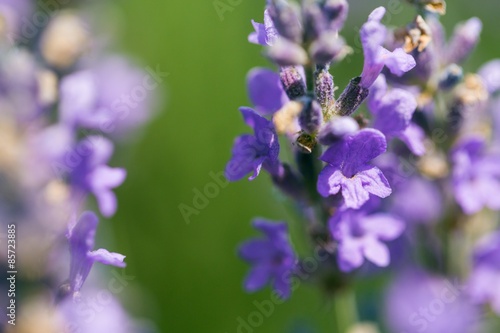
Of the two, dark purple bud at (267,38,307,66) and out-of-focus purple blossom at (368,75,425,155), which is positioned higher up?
dark purple bud at (267,38,307,66)

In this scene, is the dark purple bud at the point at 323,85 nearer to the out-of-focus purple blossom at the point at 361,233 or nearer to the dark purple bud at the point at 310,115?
the dark purple bud at the point at 310,115

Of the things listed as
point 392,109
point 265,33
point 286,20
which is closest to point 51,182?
point 265,33

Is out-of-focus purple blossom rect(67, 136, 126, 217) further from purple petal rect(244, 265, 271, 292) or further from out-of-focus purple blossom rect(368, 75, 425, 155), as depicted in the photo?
out-of-focus purple blossom rect(368, 75, 425, 155)

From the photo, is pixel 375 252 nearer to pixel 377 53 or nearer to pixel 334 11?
pixel 377 53

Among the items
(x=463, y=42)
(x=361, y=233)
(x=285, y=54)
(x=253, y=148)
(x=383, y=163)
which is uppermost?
(x=285, y=54)

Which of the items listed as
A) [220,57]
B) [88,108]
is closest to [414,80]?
[88,108]

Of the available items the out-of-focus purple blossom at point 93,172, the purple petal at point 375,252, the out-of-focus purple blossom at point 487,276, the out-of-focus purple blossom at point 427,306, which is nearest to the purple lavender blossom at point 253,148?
the purple petal at point 375,252

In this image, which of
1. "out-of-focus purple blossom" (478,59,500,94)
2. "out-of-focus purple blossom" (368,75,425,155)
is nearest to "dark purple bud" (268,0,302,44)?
"out-of-focus purple blossom" (368,75,425,155)
